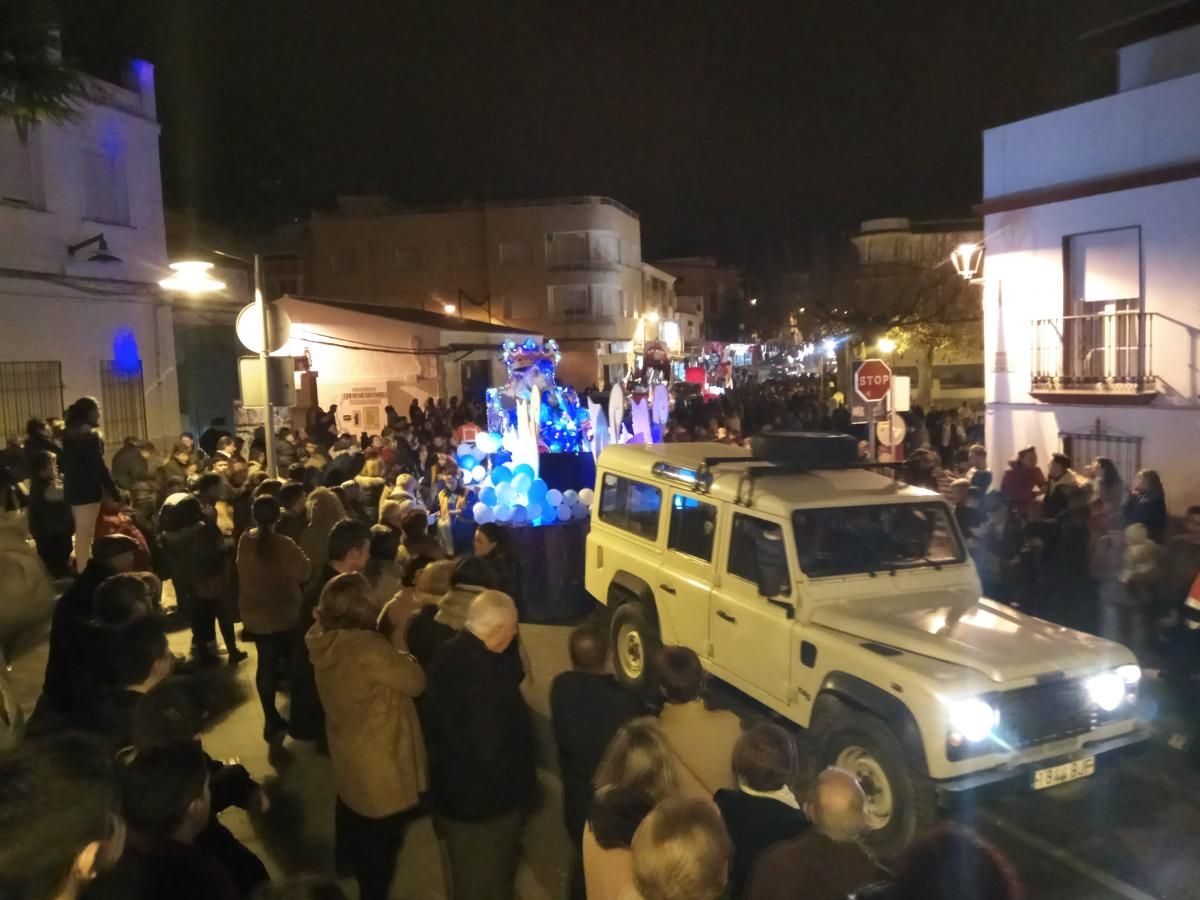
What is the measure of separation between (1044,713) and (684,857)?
3.30 metres

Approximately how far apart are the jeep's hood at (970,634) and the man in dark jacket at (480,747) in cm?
243

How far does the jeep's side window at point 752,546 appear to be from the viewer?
593cm

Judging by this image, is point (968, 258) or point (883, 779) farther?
point (968, 258)

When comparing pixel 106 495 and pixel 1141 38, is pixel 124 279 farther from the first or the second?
pixel 1141 38

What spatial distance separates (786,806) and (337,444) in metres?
10.6

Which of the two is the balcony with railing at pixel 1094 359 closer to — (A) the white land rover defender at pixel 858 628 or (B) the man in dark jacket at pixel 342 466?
(A) the white land rover defender at pixel 858 628

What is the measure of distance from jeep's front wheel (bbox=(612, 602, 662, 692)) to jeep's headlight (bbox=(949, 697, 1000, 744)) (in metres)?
2.83

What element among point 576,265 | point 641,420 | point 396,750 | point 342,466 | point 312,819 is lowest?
point 312,819

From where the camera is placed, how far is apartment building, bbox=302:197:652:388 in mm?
41656

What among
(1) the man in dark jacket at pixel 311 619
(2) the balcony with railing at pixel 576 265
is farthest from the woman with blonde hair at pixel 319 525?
(2) the balcony with railing at pixel 576 265

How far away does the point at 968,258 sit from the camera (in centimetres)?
1499

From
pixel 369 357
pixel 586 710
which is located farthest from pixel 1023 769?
pixel 369 357

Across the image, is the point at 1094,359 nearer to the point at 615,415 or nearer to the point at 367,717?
the point at 615,415

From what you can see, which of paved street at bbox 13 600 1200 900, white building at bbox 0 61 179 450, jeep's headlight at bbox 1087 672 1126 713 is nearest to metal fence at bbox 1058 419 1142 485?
paved street at bbox 13 600 1200 900
